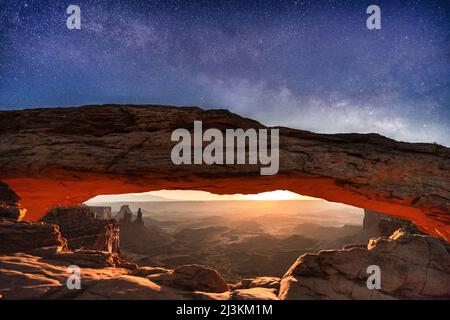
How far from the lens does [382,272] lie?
9.72 meters

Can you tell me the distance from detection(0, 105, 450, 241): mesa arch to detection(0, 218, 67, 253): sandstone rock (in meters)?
3.09

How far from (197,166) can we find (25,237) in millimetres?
10767

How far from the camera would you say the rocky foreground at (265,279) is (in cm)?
796

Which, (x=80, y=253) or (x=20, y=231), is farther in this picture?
(x=20, y=231)

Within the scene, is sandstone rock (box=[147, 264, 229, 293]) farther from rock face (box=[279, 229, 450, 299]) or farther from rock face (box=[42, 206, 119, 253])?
rock face (box=[42, 206, 119, 253])

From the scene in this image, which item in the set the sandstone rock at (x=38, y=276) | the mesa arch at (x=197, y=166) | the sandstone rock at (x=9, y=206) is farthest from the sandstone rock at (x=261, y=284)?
the sandstone rock at (x=9, y=206)

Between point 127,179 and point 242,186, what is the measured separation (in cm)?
533

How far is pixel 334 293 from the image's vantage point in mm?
8828

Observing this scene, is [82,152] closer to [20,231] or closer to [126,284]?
[126,284]

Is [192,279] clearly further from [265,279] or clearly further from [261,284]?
[265,279]

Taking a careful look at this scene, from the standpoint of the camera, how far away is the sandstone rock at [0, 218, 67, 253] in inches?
480

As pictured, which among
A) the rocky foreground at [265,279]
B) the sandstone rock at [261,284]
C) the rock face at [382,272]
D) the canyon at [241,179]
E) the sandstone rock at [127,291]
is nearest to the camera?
the sandstone rock at [127,291]

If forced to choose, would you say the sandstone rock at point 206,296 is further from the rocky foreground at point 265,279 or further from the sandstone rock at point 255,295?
the sandstone rock at point 255,295
